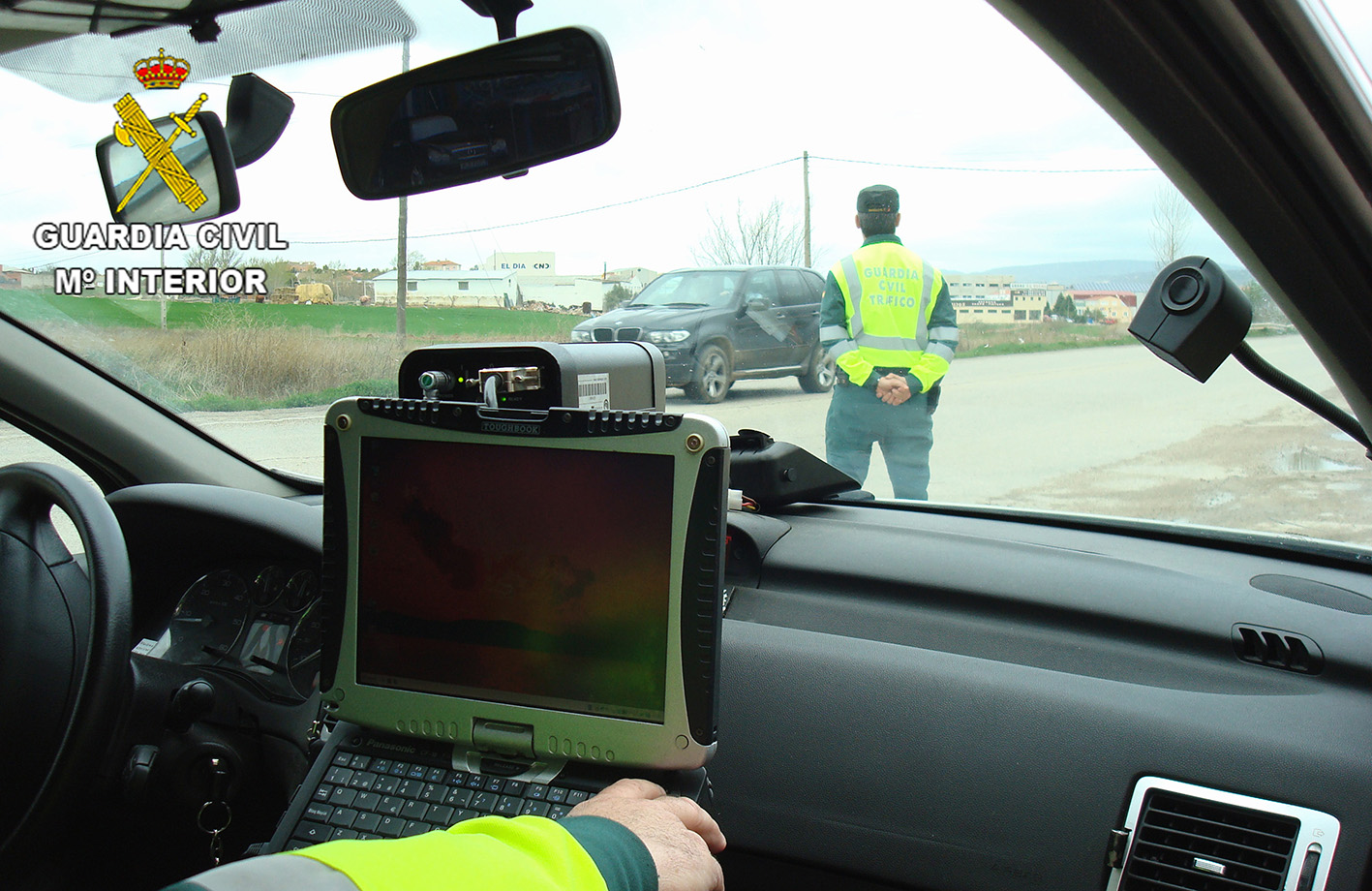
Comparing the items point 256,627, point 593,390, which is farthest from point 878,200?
point 256,627

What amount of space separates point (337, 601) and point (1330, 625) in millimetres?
1815

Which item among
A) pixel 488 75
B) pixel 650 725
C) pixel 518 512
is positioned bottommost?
pixel 650 725

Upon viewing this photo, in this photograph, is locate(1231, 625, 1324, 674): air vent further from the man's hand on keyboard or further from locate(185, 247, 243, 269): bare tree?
locate(185, 247, 243, 269): bare tree

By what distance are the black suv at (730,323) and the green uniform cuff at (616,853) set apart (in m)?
2.36

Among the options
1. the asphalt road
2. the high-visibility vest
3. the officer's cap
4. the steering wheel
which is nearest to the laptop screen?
the steering wheel

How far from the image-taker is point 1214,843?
69.8 inches

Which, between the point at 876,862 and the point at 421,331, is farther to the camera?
the point at 421,331

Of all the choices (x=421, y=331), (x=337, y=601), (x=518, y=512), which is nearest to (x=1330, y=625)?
(x=518, y=512)

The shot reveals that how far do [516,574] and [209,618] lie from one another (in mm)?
1280

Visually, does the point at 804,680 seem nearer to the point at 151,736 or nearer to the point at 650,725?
the point at 650,725

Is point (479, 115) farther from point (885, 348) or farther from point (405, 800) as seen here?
point (885, 348)

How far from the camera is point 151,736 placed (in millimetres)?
2078

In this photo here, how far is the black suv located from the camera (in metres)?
3.88

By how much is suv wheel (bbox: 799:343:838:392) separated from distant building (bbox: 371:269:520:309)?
1750 millimetres
